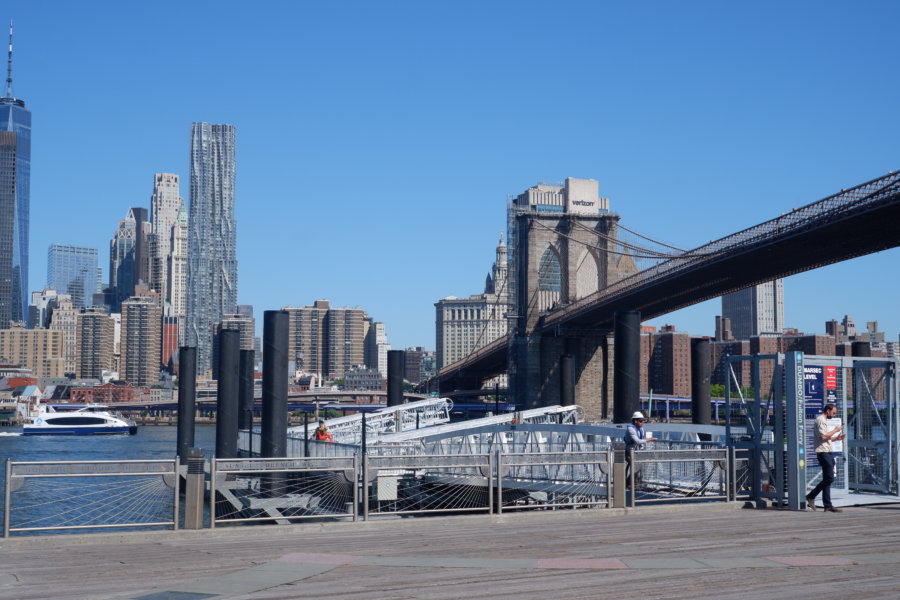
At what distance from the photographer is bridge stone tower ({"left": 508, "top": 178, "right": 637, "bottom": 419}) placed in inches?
3223

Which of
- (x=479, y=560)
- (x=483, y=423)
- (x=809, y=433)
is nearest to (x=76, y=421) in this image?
(x=483, y=423)

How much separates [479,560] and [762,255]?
47.1m

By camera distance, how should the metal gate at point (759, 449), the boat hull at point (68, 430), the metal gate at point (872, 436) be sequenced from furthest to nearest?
the boat hull at point (68, 430) → the metal gate at point (872, 436) → the metal gate at point (759, 449)

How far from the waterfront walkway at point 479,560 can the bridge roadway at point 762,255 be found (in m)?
33.0

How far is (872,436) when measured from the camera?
55.3 ft

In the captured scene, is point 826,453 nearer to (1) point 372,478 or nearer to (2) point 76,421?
(1) point 372,478

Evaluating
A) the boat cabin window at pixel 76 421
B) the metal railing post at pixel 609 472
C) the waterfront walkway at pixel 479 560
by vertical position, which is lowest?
the boat cabin window at pixel 76 421

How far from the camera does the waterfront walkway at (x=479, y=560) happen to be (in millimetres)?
8789

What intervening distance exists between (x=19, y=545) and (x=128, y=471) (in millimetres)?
1505

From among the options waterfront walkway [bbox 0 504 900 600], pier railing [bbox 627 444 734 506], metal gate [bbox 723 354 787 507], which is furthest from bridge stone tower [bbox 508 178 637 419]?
waterfront walkway [bbox 0 504 900 600]

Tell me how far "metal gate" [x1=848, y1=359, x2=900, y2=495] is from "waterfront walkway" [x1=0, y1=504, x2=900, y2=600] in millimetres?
2706

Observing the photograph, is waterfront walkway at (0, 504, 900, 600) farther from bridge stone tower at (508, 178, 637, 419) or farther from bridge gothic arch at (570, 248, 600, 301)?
bridge gothic arch at (570, 248, 600, 301)

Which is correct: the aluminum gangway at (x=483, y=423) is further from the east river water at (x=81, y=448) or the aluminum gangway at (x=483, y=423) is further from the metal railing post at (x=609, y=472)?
the east river water at (x=81, y=448)

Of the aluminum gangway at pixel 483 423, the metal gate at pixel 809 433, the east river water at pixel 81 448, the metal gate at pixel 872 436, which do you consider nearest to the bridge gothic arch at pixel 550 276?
the east river water at pixel 81 448
